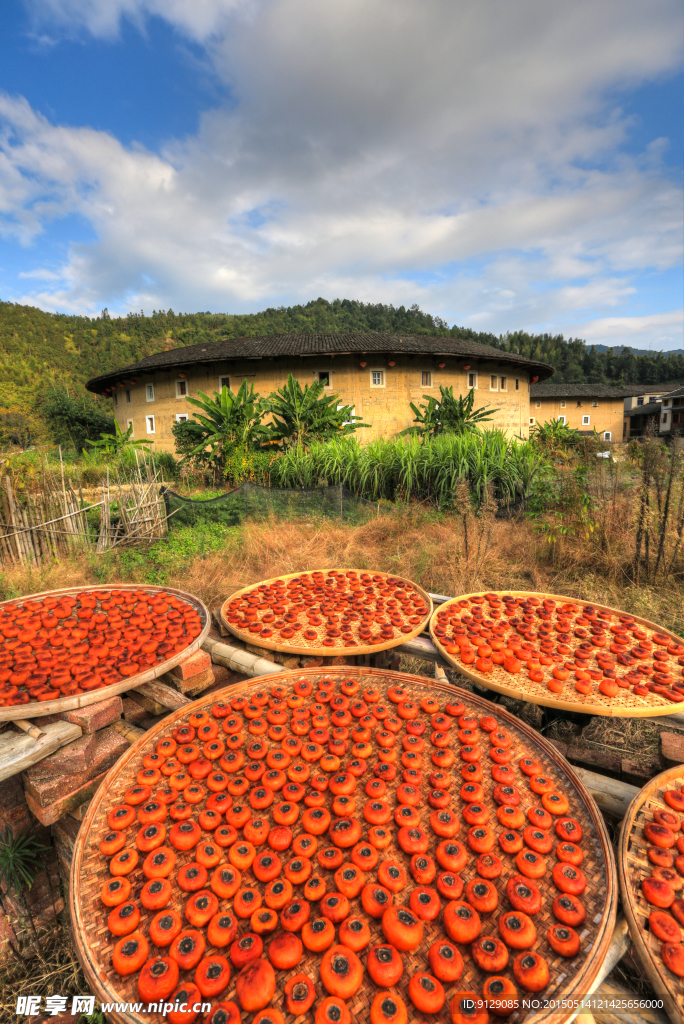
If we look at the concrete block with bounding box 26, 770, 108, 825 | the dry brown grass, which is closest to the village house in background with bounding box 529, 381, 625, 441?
the dry brown grass

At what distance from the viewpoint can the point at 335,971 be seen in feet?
3.53

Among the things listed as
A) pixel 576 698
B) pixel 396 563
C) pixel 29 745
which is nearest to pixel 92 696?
pixel 29 745

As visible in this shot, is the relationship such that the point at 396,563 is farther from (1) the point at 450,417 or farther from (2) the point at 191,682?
(1) the point at 450,417

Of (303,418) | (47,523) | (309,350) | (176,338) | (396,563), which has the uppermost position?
(176,338)

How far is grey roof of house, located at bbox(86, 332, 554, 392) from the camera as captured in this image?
17.0 meters

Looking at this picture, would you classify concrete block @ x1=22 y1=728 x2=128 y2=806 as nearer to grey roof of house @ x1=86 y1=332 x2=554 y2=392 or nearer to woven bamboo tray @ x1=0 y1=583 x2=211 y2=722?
woven bamboo tray @ x1=0 y1=583 x2=211 y2=722

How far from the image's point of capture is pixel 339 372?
17.8 m

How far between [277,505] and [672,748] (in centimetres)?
561

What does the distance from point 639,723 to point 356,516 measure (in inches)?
175

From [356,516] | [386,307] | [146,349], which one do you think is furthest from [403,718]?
[386,307]

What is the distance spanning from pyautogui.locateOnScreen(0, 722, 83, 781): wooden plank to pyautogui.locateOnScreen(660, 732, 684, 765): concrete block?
276cm

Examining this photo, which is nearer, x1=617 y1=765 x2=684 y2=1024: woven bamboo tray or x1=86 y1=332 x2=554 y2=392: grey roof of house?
x1=617 y1=765 x2=684 y2=1024: woven bamboo tray

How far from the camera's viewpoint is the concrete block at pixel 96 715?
6.46 feet

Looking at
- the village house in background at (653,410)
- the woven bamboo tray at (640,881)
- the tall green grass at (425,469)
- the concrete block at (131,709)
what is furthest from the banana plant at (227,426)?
the village house in background at (653,410)
